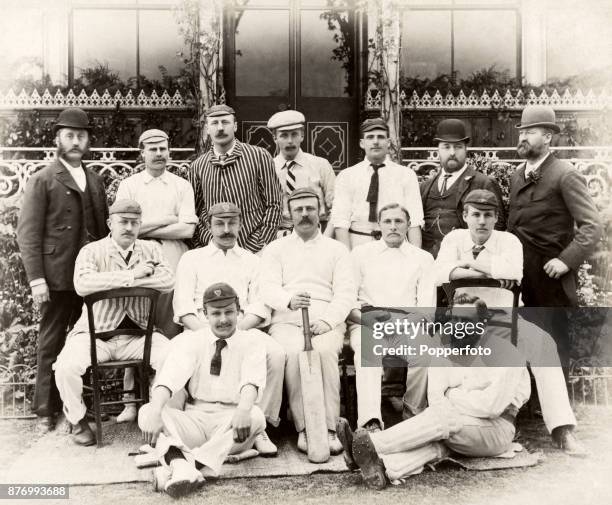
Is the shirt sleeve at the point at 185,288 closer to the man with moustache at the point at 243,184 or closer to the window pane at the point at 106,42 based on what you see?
the man with moustache at the point at 243,184

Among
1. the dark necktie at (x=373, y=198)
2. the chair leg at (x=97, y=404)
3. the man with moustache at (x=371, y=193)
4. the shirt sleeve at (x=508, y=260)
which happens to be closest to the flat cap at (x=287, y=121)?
the man with moustache at (x=371, y=193)

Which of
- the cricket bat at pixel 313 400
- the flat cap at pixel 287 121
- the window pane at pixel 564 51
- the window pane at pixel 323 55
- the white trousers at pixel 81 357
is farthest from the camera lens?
the window pane at pixel 323 55

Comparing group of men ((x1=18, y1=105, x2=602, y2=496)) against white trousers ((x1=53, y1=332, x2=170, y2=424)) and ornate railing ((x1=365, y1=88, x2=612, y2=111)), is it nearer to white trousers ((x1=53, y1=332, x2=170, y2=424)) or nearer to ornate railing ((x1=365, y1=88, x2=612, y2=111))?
white trousers ((x1=53, y1=332, x2=170, y2=424))

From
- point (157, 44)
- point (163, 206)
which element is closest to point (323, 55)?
point (157, 44)

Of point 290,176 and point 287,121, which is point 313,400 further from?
point 287,121

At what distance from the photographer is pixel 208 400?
3832mm

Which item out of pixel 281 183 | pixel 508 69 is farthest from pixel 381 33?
pixel 281 183

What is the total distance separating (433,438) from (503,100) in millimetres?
4621

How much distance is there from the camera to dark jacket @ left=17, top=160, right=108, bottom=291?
448 centimetres

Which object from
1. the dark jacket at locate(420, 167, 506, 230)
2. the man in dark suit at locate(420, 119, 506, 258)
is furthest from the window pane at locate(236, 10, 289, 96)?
the dark jacket at locate(420, 167, 506, 230)

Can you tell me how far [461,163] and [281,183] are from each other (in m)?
1.20

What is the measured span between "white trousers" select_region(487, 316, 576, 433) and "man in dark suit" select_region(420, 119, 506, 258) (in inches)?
37.1

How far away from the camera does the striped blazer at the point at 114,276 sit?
421cm

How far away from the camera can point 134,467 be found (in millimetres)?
3754
